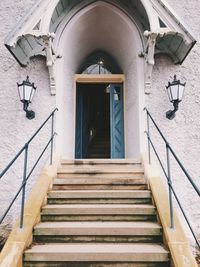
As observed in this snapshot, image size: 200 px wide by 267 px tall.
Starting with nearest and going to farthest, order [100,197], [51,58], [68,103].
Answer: [100,197]
[51,58]
[68,103]

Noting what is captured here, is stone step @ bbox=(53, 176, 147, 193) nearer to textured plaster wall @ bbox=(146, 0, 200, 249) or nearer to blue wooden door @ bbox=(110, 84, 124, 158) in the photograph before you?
textured plaster wall @ bbox=(146, 0, 200, 249)

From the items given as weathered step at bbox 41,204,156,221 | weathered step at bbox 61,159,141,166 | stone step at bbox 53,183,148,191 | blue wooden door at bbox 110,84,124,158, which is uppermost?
blue wooden door at bbox 110,84,124,158

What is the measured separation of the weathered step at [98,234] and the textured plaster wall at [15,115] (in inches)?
77.3

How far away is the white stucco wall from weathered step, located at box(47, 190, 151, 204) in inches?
55.2

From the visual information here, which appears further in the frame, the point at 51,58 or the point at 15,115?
the point at 15,115

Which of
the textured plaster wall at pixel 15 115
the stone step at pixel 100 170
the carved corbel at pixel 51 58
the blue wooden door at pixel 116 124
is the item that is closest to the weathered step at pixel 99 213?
the stone step at pixel 100 170

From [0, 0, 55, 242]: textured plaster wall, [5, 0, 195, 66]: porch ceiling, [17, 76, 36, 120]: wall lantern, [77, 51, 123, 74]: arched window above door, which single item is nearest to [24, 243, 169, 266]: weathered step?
[0, 0, 55, 242]: textured plaster wall

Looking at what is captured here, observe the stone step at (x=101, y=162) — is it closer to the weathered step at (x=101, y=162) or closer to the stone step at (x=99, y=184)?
the weathered step at (x=101, y=162)

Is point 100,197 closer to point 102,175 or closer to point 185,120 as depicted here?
point 102,175

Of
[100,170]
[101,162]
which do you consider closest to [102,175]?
[100,170]

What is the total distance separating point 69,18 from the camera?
17.2ft

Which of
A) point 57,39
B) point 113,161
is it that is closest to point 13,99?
point 57,39

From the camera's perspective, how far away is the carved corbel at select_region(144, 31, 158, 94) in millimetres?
4367

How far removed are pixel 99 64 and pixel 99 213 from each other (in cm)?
513
